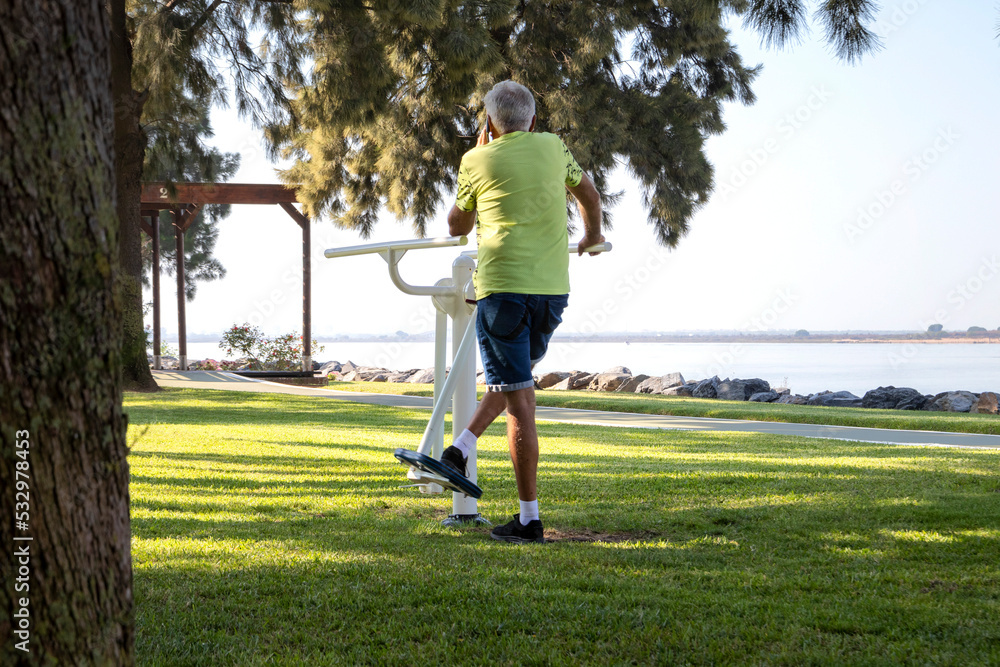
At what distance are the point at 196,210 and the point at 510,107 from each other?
56.8ft

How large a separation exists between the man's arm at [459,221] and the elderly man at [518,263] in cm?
15

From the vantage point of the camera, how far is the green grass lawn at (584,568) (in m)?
2.00

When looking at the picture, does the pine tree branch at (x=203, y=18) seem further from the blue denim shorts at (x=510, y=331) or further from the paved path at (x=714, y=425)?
the blue denim shorts at (x=510, y=331)

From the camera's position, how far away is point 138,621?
2.14 m

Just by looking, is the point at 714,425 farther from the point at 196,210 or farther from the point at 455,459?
the point at 196,210

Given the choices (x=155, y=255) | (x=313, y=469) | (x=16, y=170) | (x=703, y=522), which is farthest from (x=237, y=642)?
(x=155, y=255)

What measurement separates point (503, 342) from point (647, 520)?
3.71 ft

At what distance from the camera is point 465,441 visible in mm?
3090

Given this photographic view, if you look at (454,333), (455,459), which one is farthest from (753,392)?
(455,459)

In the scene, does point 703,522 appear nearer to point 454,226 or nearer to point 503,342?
point 503,342

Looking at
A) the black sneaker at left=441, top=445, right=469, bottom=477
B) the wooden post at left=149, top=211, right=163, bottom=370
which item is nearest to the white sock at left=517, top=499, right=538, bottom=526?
the black sneaker at left=441, top=445, right=469, bottom=477

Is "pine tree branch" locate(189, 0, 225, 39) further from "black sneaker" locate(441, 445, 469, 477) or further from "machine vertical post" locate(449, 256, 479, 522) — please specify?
"black sneaker" locate(441, 445, 469, 477)

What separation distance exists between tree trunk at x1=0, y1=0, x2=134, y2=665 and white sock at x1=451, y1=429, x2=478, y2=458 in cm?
180

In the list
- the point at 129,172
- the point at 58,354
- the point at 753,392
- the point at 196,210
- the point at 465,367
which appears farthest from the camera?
the point at 196,210
